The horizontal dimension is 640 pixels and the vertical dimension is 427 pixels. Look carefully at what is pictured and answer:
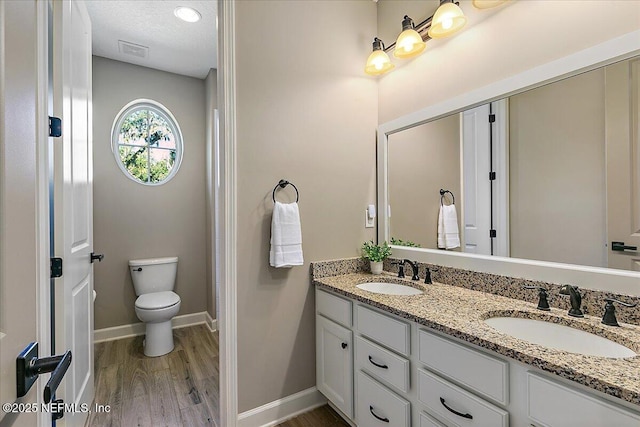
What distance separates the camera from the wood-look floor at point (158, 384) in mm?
1836

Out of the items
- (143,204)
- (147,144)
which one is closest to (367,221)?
(143,204)

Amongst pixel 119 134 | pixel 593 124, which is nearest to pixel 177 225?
pixel 119 134

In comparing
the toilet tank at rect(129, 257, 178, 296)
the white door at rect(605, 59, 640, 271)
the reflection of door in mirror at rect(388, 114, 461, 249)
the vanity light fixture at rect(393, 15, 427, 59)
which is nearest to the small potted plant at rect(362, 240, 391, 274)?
the reflection of door in mirror at rect(388, 114, 461, 249)

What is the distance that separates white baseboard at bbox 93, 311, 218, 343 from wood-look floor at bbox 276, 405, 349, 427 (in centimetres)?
166

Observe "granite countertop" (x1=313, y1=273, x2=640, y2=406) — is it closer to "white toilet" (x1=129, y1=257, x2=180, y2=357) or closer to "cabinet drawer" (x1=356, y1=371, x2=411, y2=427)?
"cabinet drawer" (x1=356, y1=371, x2=411, y2=427)

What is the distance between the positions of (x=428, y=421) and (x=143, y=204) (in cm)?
307

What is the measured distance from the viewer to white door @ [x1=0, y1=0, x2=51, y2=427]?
1.65ft

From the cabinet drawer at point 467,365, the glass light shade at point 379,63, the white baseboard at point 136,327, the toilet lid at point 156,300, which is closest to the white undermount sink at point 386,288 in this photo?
the cabinet drawer at point 467,365

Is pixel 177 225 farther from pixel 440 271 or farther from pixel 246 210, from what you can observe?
pixel 440 271

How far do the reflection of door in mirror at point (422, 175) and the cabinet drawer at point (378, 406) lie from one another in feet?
2.89

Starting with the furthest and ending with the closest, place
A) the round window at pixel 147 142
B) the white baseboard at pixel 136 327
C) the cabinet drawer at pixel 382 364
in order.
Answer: the round window at pixel 147 142 < the white baseboard at pixel 136 327 < the cabinet drawer at pixel 382 364

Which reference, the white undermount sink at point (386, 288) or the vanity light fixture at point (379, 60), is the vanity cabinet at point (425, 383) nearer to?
the white undermount sink at point (386, 288)

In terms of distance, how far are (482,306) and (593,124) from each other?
2.84 ft

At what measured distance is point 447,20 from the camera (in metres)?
1.58
